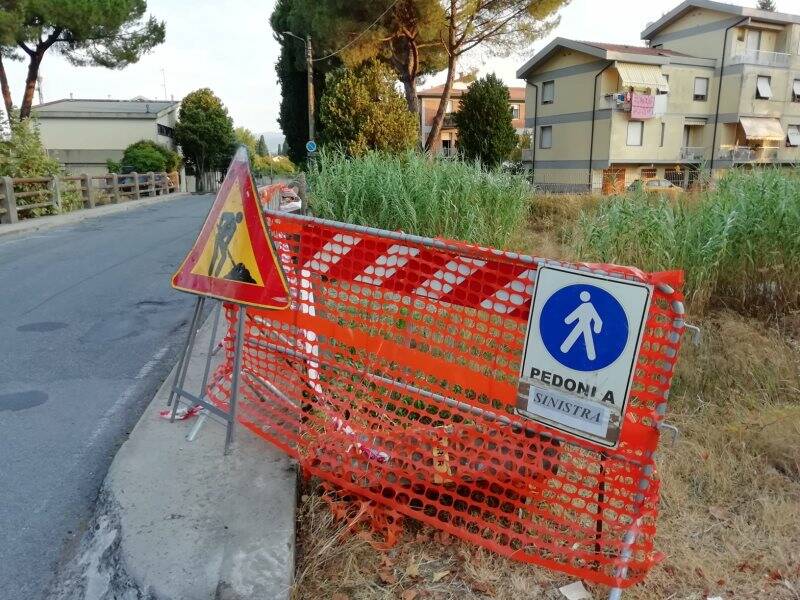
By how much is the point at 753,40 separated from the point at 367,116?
3085 centimetres

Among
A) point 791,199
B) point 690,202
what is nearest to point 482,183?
point 690,202

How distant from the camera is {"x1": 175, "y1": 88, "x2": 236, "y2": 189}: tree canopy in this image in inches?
1694

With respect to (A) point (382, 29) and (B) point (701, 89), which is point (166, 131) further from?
(B) point (701, 89)

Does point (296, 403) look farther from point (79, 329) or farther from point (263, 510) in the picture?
point (79, 329)

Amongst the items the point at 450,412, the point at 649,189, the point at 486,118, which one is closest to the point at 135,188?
the point at 486,118

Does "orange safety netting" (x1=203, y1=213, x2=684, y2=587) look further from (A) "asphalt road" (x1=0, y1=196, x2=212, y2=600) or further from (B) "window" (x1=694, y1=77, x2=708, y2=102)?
(B) "window" (x1=694, y1=77, x2=708, y2=102)

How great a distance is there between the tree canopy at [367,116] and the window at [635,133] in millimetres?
21759

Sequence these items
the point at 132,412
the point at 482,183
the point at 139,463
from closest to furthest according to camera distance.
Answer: the point at 139,463 → the point at 132,412 → the point at 482,183

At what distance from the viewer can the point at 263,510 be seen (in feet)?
7.97

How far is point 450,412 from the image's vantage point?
2.84m

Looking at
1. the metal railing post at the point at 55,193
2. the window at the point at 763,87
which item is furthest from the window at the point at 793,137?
the metal railing post at the point at 55,193

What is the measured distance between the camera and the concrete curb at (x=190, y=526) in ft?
6.82

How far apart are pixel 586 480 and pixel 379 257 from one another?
4.77 feet

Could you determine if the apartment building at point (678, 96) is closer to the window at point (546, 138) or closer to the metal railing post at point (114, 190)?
the window at point (546, 138)
